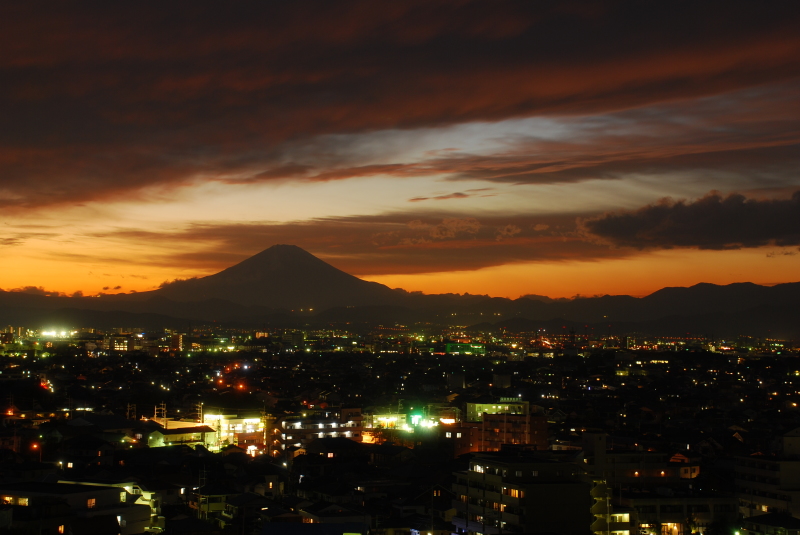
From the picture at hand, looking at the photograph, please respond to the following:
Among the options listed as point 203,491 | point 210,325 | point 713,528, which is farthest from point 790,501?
point 210,325

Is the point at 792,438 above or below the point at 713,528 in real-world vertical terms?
above

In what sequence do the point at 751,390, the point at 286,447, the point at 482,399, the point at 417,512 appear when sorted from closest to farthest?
the point at 417,512 → the point at 286,447 → the point at 482,399 → the point at 751,390

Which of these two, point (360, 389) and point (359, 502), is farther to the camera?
point (360, 389)

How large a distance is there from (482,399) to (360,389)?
54.3 ft

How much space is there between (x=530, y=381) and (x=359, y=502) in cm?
3726

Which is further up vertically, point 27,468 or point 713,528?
point 27,468

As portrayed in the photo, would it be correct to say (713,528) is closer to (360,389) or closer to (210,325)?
(360,389)

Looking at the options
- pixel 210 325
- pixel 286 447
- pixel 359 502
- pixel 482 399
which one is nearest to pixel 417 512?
pixel 359 502

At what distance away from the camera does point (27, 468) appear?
16297 millimetres

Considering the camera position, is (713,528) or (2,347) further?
(2,347)

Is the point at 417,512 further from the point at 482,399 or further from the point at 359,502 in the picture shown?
the point at 482,399

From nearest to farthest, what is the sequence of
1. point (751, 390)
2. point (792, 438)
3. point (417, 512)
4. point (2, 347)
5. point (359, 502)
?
point (417, 512)
point (359, 502)
point (792, 438)
point (751, 390)
point (2, 347)

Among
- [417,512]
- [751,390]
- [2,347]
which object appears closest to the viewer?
[417,512]

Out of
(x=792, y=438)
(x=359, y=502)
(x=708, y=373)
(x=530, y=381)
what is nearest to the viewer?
(x=359, y=502)
